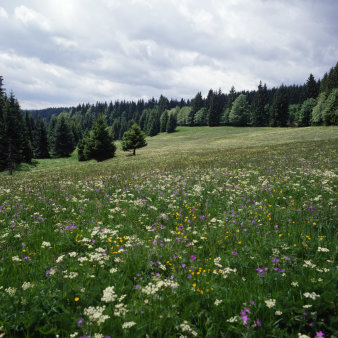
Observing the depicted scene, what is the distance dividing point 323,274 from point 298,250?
820 mm

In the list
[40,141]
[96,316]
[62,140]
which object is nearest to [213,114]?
[62,140]

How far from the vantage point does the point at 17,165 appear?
47.3 m

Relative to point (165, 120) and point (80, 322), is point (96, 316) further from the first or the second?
point (165, 120)

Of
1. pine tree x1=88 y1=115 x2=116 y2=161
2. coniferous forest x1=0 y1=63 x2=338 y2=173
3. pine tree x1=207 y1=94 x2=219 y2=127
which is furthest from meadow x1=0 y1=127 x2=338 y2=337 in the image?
pine tree x1=207 y1=94 x2=219 y2=127

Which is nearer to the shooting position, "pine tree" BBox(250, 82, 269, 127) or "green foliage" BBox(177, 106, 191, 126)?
"pine tree" BBox(250, 82, 269, 127)

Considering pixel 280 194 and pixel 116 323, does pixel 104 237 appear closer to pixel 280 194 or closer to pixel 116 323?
pixel 116 323

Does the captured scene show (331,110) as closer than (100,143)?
No

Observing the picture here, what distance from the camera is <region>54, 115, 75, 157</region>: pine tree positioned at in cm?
7181

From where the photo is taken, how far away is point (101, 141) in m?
51.0

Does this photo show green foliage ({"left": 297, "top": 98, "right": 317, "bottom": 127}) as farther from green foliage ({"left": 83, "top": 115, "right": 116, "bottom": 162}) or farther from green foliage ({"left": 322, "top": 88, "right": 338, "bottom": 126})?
green foliage ({"left": 83, "top": 115, "right": 116, "bottom": 162})

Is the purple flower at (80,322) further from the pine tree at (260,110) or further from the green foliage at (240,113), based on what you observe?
the green foliage at (240,113)

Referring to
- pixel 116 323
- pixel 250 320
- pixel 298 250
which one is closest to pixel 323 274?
pixel 298 250

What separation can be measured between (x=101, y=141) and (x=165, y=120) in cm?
7977

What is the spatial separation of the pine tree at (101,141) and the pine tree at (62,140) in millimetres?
26790
